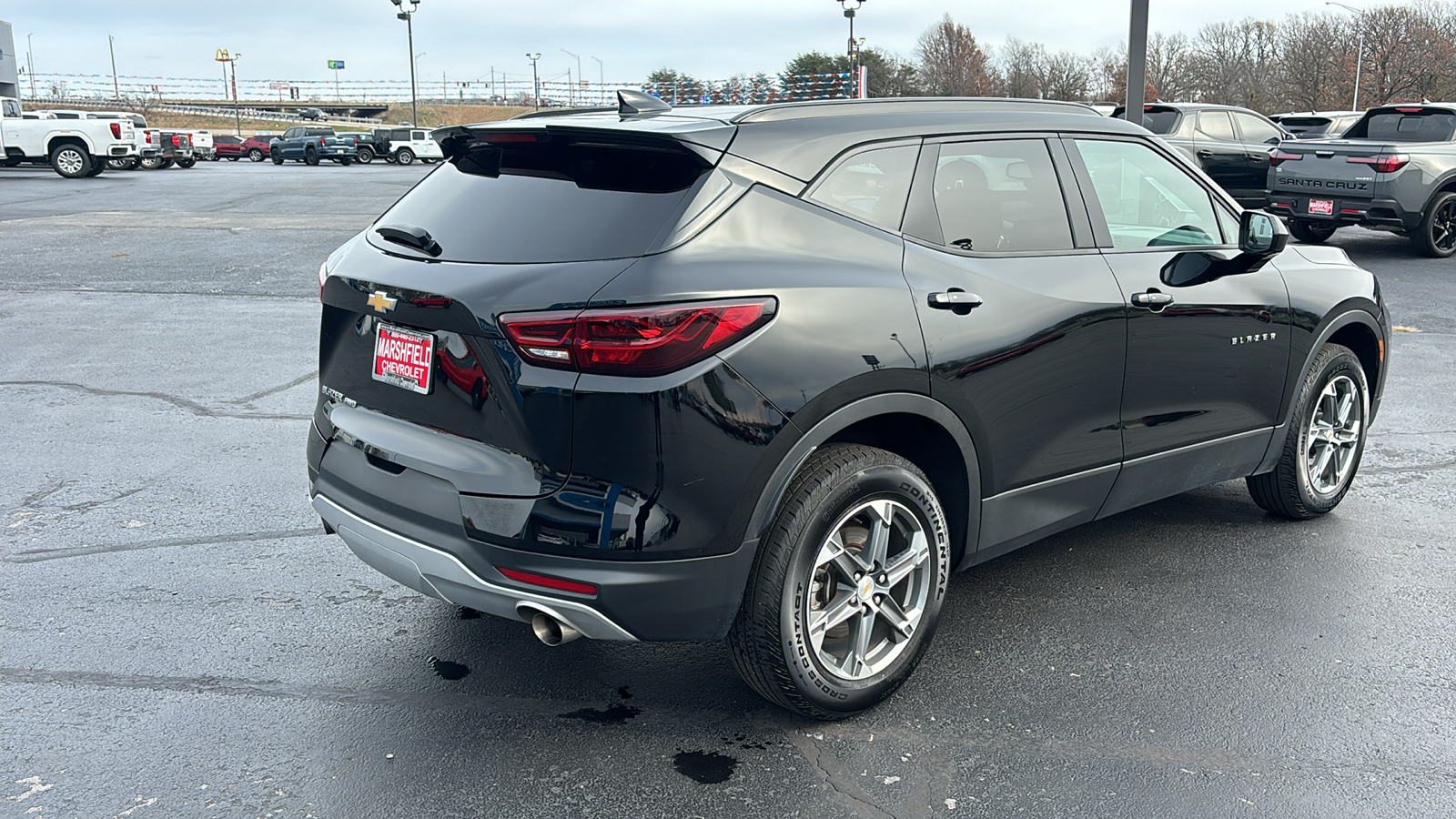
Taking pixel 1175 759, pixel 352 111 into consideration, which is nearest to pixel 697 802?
pixel 1175 759

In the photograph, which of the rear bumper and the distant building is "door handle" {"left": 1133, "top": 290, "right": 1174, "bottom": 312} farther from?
the distant building

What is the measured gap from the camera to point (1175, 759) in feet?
10.5

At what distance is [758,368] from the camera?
3.00 m

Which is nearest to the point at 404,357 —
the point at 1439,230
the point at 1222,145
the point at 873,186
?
the point at 873,186

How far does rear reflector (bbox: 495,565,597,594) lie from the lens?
2.97 meters

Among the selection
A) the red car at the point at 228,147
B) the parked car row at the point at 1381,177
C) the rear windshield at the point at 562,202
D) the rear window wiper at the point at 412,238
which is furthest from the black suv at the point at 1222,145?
the red car at the point at 228,147

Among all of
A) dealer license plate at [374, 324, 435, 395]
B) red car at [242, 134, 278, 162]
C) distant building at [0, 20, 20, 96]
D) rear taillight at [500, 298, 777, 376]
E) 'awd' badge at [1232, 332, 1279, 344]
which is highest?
distant building at [0, 20, 20, 96]

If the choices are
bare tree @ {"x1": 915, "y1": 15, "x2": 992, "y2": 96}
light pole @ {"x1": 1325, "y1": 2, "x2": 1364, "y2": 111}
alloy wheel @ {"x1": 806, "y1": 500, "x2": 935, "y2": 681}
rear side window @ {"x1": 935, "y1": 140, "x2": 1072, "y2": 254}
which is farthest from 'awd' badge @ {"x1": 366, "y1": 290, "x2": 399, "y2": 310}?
bare tree @ {"x1": 915, "y1": 15, "x2": 992, "y2": 96}

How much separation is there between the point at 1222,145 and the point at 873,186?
1585cm

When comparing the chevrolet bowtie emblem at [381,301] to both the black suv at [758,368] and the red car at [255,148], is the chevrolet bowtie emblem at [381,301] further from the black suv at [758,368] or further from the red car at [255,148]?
the red car at [255,148]

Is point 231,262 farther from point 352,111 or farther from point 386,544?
point 352,111

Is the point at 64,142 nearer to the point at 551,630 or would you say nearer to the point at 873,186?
the point at 873,186

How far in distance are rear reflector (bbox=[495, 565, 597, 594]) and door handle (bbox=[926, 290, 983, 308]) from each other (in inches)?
51.1

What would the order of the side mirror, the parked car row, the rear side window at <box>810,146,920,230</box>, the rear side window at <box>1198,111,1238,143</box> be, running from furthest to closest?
the rear side window at <box>1198,111,1238,143</box> < the parked car row < the side mirror < the rear side window at <box>810,146,920,230</box>
